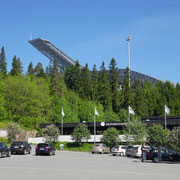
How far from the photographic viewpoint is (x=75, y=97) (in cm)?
8738

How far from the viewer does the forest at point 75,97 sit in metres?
74.2

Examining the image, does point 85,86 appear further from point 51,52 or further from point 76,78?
point 51,52

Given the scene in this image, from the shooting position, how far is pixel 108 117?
277ft

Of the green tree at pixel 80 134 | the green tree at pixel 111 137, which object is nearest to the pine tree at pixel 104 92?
the green tree at pixel 80 134

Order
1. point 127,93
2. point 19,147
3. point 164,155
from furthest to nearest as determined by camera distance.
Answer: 1. point 127,93
2. point 19,147
3. point 164,155

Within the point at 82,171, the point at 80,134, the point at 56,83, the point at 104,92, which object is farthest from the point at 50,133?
the point at 82,171

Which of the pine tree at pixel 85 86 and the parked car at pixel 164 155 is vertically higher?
the pine tree at pixel 85 86

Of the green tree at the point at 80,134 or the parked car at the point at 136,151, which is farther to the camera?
the green tree at the point at 80,134

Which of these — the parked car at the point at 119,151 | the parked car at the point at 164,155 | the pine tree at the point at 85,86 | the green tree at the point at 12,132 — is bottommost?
the parked car at the point at 119,151

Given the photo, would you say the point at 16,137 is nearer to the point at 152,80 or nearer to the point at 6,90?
the point at 6,90

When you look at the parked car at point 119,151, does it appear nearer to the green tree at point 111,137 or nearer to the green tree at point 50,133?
the green tree at point 111,137

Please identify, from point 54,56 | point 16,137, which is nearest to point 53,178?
point 16,137

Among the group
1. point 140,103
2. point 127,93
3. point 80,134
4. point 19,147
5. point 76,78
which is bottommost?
point 19,147

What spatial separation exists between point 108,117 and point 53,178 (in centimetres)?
7190
